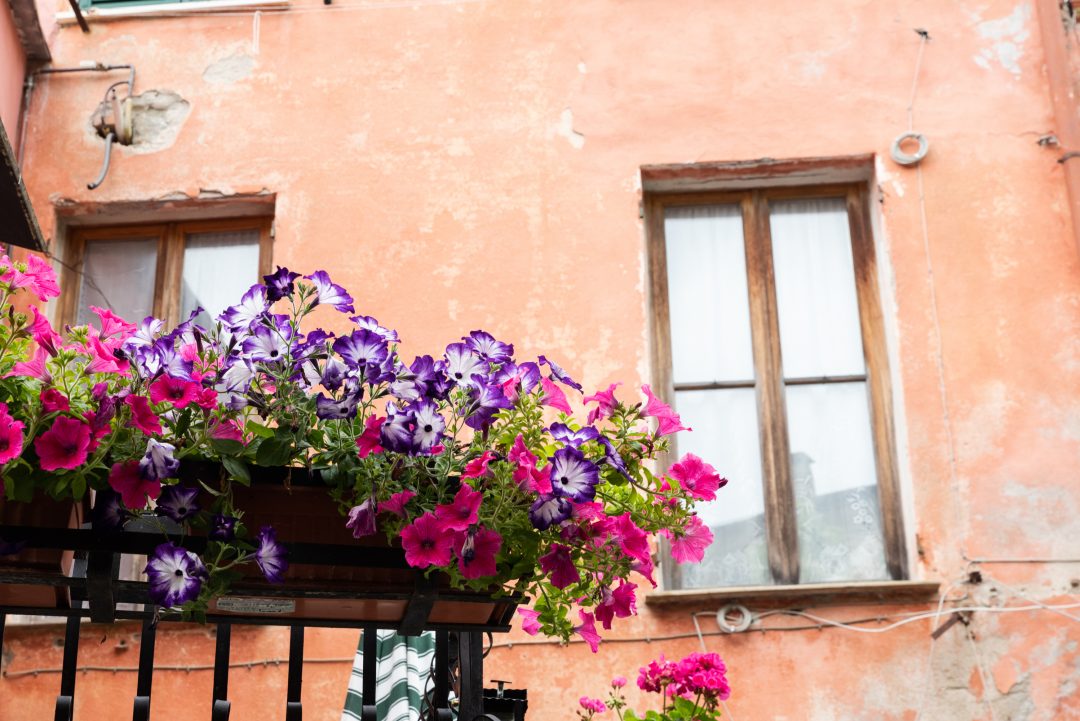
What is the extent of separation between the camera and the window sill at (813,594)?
5887 millimetres

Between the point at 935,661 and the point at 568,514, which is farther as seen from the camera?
the point at 935,661

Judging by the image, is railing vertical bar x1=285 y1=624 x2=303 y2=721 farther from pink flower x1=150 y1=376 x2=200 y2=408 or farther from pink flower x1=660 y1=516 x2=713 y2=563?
pink flower x1=660 y1=516 x2=713 y2=563

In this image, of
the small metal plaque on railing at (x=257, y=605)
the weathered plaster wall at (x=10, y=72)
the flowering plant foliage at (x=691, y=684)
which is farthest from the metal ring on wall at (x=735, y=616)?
the weathered plaster wall at (x=10, y=72)

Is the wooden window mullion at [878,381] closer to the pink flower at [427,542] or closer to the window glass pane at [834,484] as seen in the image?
the window glass pane at [834,484]

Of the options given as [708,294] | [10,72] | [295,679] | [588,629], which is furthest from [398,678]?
[10,72]

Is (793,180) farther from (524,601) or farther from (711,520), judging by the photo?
(524,601)

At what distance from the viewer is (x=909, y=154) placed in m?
6.66

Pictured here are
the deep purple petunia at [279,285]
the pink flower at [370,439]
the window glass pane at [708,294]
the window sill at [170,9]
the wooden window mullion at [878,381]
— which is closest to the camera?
the pink flower at [370,439]

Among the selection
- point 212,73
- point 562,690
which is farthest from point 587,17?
point 562,690

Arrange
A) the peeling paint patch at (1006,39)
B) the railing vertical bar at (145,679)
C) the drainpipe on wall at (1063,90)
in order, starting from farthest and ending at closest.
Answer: the peeling paint patch at (1006,39)
the drainpipe on wall at (1063,90)
the railing vertical bar at (145,679)

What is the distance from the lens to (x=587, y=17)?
7.14 meters

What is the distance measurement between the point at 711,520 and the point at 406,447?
4.09 m

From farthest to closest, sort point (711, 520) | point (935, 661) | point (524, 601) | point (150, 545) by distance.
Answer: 1. point (711, 520)
2. point (935, 661)
3. point (524, 601)
4. point (150, 545)

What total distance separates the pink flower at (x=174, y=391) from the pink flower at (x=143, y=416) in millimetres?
23
